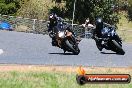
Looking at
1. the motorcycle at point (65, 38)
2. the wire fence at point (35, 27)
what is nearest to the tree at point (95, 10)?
the wire fence at point (35, 27)

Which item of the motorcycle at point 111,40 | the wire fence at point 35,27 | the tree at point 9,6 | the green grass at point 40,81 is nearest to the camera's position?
the green grass at point 40,81

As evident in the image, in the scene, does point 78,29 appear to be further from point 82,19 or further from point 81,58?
point 81,58

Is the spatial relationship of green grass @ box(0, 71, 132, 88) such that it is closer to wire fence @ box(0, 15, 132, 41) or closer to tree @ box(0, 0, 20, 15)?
wire fence @ box(0, 15, 132, 41)

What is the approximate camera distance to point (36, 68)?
43.1 feet

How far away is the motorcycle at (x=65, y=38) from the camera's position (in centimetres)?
1788

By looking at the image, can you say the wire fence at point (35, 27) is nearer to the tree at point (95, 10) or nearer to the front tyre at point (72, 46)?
the tree at point (95, 10)

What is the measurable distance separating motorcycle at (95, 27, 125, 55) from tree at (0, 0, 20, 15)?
30.2 m

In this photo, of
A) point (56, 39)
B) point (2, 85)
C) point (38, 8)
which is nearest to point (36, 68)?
point (2, 85)

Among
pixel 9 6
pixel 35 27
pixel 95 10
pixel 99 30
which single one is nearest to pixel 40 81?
pixel 99 30

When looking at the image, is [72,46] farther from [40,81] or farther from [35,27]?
[35,27]

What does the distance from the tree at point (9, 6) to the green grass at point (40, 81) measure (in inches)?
1509

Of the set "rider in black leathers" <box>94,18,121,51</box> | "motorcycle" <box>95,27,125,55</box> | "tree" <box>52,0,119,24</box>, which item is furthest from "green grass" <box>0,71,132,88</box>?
"tree" <box>52,0,119,24</box>

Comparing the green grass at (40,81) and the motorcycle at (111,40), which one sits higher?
the green grass at (40,81)

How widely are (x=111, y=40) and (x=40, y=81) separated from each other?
386 inches
